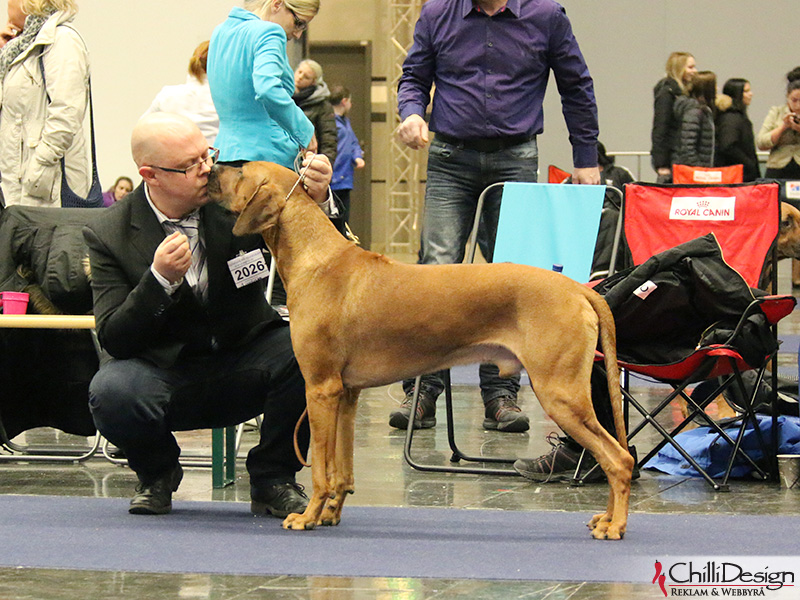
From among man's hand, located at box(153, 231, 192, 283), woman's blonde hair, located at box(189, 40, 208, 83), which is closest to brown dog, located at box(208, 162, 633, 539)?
man's hand, located at box(153, 231, 192, 283)

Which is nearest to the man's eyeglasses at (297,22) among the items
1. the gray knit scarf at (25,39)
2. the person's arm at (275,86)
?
the person's arm at (275,86)

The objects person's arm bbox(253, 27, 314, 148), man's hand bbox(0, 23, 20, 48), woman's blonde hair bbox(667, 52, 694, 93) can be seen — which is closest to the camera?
person's arm bbox(253, 27, 314, 148)

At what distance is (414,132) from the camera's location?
4484 millimetres

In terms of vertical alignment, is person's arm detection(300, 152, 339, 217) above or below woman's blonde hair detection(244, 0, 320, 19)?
below

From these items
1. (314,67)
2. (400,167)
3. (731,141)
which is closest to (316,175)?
(314,67)

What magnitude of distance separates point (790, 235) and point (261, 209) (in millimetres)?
3290

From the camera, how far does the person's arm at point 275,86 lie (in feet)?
14.4

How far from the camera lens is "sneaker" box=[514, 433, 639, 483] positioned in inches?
159

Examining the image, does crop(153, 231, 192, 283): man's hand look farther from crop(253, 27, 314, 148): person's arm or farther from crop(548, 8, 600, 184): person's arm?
crop(548, 8, 600, 184): person's arm

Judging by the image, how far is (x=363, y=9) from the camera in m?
15.2

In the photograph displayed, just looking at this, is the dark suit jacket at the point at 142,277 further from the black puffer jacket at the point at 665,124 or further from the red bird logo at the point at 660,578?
the black puffer jacket at the point at 665,124

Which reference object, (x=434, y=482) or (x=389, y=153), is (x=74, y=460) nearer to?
(x=434, y=482)

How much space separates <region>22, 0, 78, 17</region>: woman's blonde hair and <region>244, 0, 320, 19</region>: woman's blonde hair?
123cm

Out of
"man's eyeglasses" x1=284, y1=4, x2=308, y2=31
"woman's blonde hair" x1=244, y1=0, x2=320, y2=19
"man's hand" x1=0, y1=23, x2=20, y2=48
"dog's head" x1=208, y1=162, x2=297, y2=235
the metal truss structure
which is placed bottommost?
the metal truss structure
